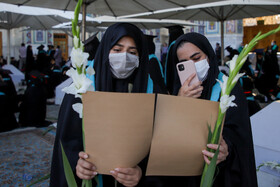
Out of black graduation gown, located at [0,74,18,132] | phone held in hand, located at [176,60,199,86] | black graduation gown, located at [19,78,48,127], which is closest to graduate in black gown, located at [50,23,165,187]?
phone held in hand, located at [176,60,199,86]

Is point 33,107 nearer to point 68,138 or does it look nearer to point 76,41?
point 68,138

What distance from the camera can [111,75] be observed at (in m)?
1.36

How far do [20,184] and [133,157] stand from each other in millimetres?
2344

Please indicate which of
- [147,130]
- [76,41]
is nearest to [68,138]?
[147,130]

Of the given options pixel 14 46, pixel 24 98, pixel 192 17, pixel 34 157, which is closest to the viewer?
pixel 34 157

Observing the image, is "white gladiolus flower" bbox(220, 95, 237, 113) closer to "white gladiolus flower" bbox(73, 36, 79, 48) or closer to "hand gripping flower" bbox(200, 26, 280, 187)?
"hand gripping flower" bbox(200, 26, 280, 187)

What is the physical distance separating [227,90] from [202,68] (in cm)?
63

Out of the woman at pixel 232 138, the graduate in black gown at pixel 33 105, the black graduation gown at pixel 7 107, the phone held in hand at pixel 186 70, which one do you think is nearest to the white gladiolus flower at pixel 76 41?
the woman at pixel 232 138

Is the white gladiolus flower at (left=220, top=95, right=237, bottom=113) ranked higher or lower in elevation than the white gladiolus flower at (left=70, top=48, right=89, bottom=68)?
lower

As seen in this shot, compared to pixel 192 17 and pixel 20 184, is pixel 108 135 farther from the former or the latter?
pixel 192 17

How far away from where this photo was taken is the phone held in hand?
148cm

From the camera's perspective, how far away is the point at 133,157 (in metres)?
0.97

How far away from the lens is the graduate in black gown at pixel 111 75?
1.27 meters

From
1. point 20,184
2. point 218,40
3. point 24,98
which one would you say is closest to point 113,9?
point 24,98
